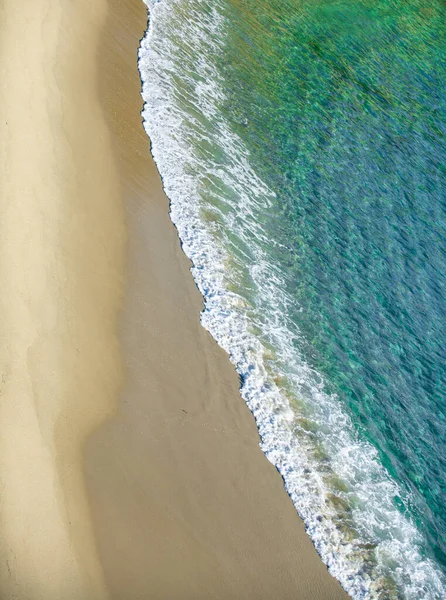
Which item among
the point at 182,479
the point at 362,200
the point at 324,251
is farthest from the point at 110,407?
the point at 362,200

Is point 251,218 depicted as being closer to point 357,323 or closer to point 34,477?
point 357,323

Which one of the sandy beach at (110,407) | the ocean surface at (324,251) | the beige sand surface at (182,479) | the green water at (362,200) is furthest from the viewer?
the green water at (362,200)

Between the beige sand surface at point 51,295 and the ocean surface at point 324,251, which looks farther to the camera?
the ocean surface at point 324,251

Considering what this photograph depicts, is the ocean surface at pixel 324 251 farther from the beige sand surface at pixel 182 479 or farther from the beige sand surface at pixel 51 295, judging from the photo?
the beige sand surface at pixel 51 295

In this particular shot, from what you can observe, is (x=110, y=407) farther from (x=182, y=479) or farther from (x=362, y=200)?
(x=362, y=200)

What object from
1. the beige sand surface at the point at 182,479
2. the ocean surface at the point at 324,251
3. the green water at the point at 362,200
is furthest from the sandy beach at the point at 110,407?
the green water at the point at 362,200

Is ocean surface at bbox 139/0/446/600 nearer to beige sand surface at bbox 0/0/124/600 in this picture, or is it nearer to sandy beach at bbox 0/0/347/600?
sandy beach at bbox 0/0/347/600
